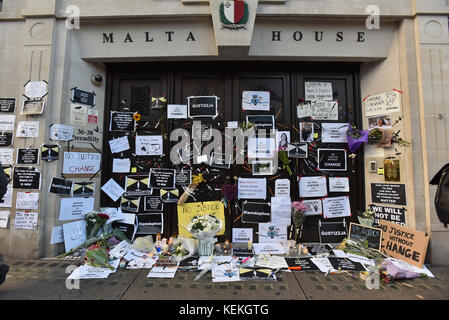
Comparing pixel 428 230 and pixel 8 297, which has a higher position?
pixel 428 230

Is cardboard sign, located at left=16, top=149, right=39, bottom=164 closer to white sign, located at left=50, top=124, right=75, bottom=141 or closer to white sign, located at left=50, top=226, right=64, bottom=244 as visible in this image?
white sign, located at left=50, top=124, right=75, bottom=141

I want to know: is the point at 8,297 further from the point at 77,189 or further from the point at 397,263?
the point at 397,263

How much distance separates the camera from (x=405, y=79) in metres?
3.60

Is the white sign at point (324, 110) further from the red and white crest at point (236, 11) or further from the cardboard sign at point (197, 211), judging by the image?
the cardboard sign at point (197, 211)

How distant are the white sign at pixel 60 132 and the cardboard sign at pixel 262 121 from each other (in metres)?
3.34

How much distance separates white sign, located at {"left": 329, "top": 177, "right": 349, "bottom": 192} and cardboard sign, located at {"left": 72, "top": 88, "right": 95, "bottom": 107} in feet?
16.4

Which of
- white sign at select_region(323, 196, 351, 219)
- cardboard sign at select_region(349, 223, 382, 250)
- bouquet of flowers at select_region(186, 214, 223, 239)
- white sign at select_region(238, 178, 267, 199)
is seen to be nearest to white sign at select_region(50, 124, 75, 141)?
bouquet of flowers at select_region(186, 214, 223, 239)

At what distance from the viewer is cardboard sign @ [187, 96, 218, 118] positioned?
13.5ft

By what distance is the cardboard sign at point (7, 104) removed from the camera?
3.70 m

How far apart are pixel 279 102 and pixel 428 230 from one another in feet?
11.0

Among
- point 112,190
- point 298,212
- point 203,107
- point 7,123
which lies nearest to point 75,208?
point 112,190

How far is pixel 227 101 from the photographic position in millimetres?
4105

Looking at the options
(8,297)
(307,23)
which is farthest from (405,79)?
(8,297)

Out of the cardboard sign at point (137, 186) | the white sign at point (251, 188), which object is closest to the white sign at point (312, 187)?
the white sign at point (251, 188)
